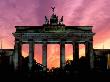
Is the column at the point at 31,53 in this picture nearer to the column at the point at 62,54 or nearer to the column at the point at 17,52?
the column at the point at 17,52

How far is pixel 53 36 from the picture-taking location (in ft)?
371

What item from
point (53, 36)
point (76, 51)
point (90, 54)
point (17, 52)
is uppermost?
point (53, 36)

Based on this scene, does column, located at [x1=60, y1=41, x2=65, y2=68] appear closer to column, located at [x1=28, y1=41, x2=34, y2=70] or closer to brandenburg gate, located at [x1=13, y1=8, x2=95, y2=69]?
brandenburg gate, located at [x1=13, y1=8, x2=95, y2=69]

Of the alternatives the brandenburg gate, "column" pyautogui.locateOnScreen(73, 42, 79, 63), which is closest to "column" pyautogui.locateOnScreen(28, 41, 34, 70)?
the brandenburg gate

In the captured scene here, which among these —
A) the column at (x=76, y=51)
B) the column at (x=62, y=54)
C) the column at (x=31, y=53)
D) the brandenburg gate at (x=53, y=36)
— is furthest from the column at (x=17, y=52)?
the column at (x=76, y=51)

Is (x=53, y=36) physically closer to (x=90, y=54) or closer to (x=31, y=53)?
(x=31, y=53)

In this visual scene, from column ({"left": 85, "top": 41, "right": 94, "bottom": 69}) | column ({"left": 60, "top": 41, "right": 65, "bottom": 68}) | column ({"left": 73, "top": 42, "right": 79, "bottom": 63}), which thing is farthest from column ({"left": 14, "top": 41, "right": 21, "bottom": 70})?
column ({"left": 85, "top": 41, "right": 94, "bottom": 69})

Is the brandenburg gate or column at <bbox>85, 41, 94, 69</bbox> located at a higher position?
the brandenburg gate

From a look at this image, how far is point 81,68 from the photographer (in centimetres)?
11238

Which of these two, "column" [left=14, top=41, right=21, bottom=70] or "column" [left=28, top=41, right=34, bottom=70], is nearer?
"column" [left=14, top=41, right=21, bottom=70]

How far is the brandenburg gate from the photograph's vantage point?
11300 cm

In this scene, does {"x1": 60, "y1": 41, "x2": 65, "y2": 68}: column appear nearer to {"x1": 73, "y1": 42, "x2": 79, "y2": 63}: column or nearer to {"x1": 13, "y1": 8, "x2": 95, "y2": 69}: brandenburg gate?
{"x1": 13, "y1": 8, "x2": 95, "y2": 69}: brandenburg gate

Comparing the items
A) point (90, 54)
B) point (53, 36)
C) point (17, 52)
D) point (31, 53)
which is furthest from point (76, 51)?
point (17, 52)

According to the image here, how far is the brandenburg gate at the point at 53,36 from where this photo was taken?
113 m
